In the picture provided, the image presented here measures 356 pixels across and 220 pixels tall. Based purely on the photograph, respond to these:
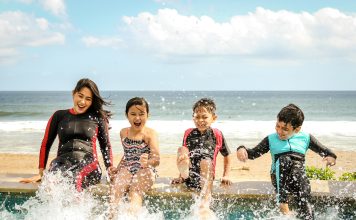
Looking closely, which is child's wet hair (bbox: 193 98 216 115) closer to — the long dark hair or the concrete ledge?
the concrete ledge

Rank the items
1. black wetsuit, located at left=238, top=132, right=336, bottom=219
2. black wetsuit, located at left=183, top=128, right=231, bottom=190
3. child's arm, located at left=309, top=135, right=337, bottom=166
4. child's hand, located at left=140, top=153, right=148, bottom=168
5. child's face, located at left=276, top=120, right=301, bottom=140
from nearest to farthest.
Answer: black wetsuit, located at left=238, top=132, right=336, bottom=219 < child's arm, located at left=309, top=135, right=337, bottom=166 < child's face, located at left=276, top=120, right=301, bottom=140 < child's hand, located at left=140, top=153, right=148, bottom=168 < black wetsuit, located at left=183, top=128, right=231, bottom=190

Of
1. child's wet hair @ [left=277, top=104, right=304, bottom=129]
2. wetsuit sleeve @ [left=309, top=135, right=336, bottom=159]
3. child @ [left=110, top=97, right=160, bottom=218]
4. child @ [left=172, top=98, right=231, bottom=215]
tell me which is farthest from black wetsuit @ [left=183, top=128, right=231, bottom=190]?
wetsuit sleeve @ [left=309, top=135, right=336, bottom=159]

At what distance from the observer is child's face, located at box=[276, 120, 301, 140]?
15.9ft

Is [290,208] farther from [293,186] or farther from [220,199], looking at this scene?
Result: [220,199]

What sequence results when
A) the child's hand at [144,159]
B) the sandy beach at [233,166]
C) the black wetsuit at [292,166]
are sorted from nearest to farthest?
the black wetsuit at [292,166]
the child's hand at [144,159]
the sandy beach at [233,166]

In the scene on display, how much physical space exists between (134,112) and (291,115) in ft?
6.32

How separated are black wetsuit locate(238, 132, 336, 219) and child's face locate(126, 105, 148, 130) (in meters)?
1.40

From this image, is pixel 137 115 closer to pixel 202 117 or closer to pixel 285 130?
pixel 202 117

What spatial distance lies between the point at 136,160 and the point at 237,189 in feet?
4.44

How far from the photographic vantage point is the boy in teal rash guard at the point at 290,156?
458cm

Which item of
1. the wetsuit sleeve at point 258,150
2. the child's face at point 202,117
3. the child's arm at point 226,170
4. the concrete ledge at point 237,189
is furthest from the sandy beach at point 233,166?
the wetsuit sleeve at point 258,150

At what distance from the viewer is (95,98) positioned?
229 inches

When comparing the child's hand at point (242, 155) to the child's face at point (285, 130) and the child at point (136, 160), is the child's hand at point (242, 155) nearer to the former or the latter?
the child's face at point (285, 130)

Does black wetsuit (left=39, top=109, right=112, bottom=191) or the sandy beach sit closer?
black wetsuit (left=39, top=109, right=112, bottom=191)
